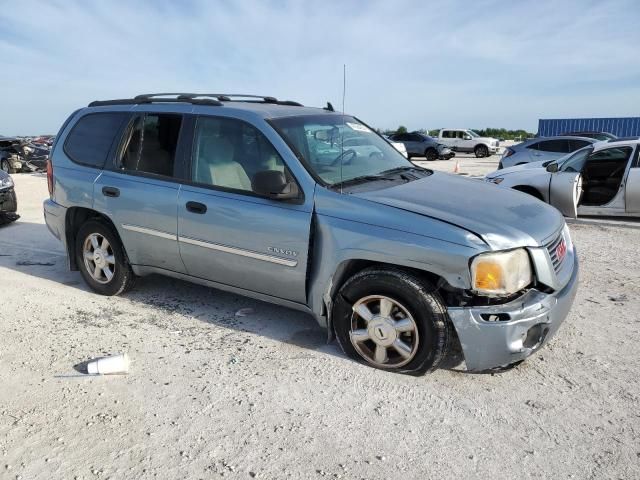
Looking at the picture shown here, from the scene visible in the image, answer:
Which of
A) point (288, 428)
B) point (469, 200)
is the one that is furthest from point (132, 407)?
point (469, 200)

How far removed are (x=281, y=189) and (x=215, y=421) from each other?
1.49 metres

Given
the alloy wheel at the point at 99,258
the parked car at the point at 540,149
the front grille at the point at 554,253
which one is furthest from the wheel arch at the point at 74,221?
the parked car at the point at 540,149

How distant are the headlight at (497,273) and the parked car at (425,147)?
24233 millimetres

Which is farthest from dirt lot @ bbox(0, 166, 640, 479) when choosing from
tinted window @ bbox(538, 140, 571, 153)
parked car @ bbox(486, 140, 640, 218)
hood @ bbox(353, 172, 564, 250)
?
tinted window @ bbox(538, 140, 571, 153)

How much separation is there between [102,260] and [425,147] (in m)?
23.9

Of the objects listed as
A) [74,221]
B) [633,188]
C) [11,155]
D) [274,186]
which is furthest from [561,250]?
[11,155]

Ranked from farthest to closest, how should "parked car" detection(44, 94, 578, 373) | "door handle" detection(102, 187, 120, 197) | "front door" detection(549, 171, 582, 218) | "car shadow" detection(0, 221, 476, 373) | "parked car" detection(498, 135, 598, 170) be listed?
"parked car" detection(498, 135, 598, 170) < "front door" detection(549, 171, 582, 218) < "door handle" detection(102, 187, 120, 197) < "car shadow" detection(0, 221, 476, 373) < "parked car" detection(44, 94, 578, 373)

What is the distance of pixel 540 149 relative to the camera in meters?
16.6

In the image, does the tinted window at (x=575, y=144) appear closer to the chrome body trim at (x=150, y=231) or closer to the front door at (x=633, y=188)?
the front door at (x=633, y=188)

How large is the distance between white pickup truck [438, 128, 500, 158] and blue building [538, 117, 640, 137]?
10994 mm

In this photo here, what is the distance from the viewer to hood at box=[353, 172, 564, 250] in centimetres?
322

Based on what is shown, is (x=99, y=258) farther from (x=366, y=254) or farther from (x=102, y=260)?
(x=366, y=254)

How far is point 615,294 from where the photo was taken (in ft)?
16.4

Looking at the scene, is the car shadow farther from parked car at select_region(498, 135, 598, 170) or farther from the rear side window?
parked car at select_region(498, 135, 598, 170)
